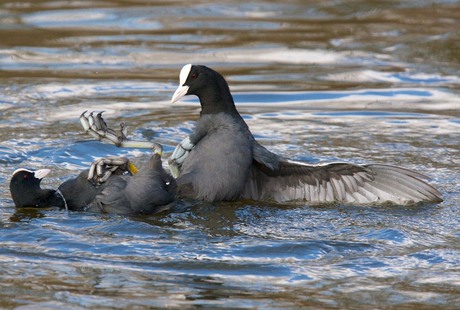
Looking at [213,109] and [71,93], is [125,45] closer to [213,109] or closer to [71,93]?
[71,93]

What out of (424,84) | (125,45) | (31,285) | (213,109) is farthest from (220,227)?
(125,45)

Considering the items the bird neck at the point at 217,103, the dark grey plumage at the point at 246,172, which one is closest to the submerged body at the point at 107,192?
the dark grey plumage at the point at 246,172

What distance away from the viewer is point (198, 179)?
6062 millimetres

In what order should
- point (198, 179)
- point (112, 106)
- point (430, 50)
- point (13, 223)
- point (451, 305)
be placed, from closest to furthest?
1. point (451, 305)
2. point (13, 223)
3. point (198, 179)
4. point (112, 106)
5. point (430, 50)

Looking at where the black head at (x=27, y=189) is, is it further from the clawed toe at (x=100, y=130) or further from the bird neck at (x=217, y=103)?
the bird neck at (x=217, y=103)

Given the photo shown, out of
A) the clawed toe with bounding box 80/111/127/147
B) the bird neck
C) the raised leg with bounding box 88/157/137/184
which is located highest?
the bird neck

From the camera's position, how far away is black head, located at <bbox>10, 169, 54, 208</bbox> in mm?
5691

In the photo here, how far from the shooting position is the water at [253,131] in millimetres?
4625

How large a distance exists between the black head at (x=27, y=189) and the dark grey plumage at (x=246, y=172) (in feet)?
2.69

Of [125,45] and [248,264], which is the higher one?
[125,45]

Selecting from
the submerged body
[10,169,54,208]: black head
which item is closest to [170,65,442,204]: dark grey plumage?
the submerged body

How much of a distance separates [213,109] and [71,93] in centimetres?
299

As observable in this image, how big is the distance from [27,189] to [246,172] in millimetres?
1337

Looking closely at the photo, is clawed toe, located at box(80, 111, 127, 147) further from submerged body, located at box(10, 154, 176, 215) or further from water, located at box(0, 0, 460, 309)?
water, located at box(0, 0, 460, 309)
